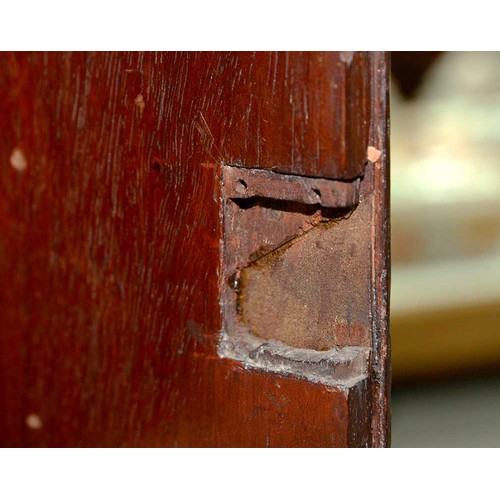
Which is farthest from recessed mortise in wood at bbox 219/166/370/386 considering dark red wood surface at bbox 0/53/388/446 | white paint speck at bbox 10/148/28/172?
white paint speck at bbox 10/148/28/172

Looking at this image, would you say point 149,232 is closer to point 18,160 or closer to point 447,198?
point 18,160

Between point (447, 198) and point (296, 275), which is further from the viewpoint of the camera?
point (447, 198)

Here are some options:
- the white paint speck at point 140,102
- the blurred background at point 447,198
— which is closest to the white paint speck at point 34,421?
the white paint speck at point 140,102

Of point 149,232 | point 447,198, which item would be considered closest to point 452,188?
point 447,198

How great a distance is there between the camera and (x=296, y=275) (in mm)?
583

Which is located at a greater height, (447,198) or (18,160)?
(447,198)

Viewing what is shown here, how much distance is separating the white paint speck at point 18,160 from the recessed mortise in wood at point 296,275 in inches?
9.5

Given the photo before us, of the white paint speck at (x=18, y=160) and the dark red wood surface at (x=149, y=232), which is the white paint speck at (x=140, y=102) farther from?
the white paint speck at (x=18, y=160)

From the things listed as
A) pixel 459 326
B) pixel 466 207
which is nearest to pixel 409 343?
pixel 459 326

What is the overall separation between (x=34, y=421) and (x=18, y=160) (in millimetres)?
280

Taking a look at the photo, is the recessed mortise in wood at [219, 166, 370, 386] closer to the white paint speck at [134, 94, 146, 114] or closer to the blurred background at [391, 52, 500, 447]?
the white paint speck at [134, 94, 146, 114]

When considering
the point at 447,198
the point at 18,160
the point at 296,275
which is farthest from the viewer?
the point at 447,198

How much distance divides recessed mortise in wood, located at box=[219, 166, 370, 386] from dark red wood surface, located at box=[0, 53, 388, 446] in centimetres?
1

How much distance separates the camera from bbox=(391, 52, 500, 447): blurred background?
190 centimetres
